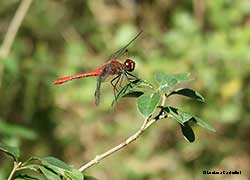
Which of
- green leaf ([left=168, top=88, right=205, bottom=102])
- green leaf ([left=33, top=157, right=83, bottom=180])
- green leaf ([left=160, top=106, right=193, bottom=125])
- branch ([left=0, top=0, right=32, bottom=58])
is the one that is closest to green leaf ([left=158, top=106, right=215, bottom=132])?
green leaf ([left=160, top=106, right=193, bottom=125])

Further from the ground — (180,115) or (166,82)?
(166,82)

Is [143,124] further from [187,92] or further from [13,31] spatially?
[13,31]

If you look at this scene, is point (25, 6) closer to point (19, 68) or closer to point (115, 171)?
point (19, 68)

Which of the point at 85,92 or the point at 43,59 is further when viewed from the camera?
the point at 85,92

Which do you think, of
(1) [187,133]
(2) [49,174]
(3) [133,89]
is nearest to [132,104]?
(3) [133,89]

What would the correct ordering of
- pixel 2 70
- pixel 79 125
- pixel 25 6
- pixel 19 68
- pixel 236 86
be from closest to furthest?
1. pixel 2 70
2. pixel 25 6
3. pixel 19 68
4. pixel 236 86
5. pixel 79 125

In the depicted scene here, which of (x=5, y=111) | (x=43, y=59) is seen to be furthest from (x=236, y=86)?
(x=5, y=111)
